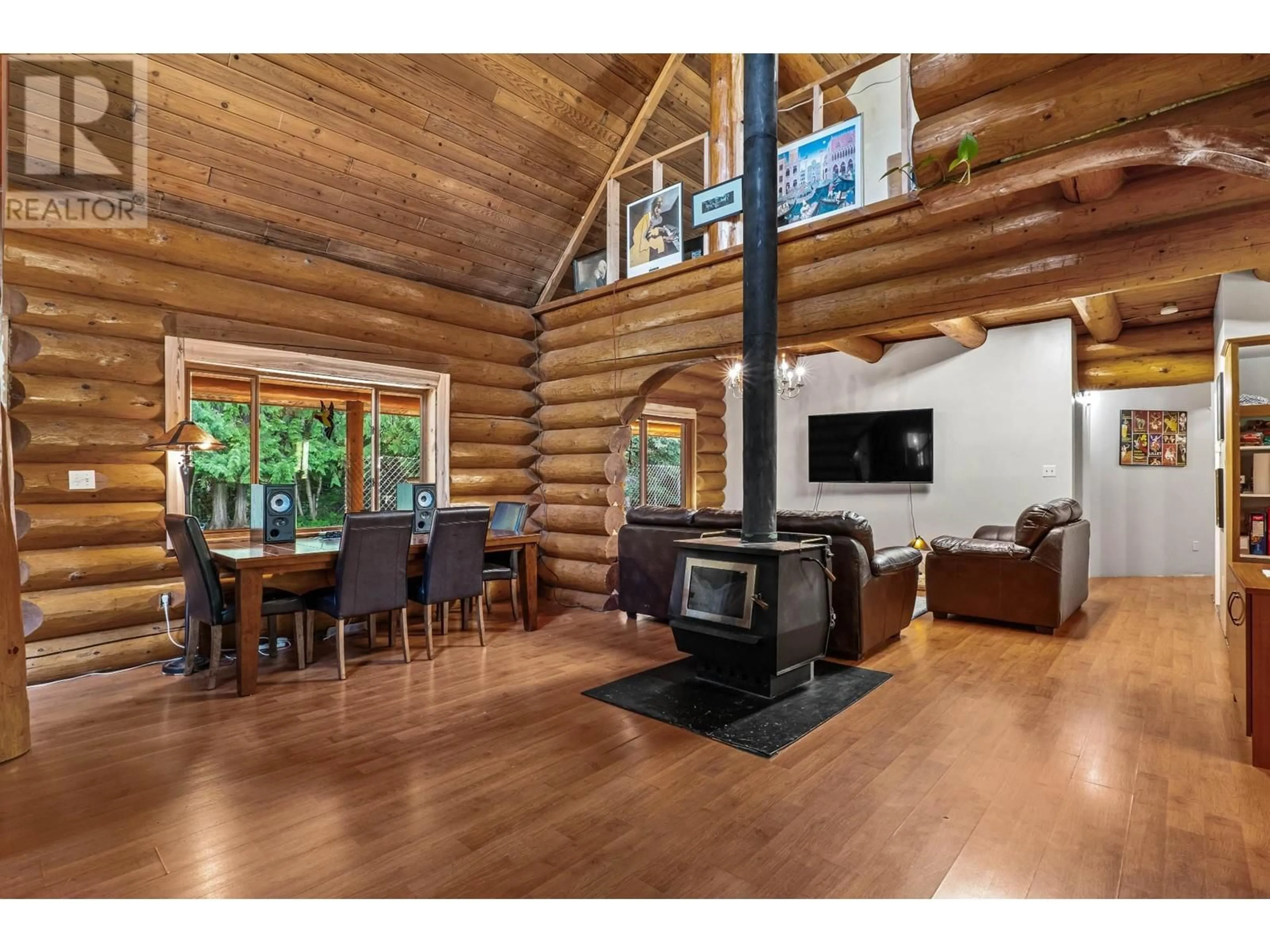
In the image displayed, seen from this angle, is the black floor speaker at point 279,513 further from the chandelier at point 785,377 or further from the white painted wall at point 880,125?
the white painted wall at point 880,125

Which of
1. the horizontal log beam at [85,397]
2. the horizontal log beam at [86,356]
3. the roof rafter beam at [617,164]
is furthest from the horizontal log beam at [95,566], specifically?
the roof rafter beam at [617,164]

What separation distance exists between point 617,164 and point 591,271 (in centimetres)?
102

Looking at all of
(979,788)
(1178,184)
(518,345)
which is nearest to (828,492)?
(518,345)

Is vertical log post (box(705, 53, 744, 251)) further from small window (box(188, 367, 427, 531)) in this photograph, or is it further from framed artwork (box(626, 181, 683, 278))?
small window (box(188, 367, 427, 531))

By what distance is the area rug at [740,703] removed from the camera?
2924 mm

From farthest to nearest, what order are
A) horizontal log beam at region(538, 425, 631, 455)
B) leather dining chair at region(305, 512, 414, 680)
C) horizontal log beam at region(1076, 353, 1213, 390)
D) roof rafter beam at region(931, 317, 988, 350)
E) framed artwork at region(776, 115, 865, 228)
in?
horizontal log beam at region(1076, 353, 1213, 390)
roof rafter beam at region(931, 317, 988, 350)
horizontal log beam at region(538, 425, 631, 455)
framed artwork at region(776, 115, 865, 228)
leather dining chair at region(305, 512, 414, 680)

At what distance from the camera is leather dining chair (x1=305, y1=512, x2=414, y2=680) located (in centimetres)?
370

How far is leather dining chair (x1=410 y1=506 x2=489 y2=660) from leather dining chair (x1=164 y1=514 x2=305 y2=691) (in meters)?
0.75

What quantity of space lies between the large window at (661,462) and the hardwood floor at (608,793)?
530 centimetres

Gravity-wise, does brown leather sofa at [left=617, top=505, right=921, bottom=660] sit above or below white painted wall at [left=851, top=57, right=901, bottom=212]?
below

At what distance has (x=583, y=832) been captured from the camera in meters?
2.11

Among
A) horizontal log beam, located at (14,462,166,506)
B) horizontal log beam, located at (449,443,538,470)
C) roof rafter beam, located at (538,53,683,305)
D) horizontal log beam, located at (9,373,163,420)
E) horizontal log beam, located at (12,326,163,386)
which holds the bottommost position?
horizontal log beam, located at (14,462,166,506)

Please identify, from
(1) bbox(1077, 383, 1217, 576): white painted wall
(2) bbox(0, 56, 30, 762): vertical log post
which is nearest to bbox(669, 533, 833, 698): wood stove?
(2) bbox(0, 56, 30, 762): vertical log post
